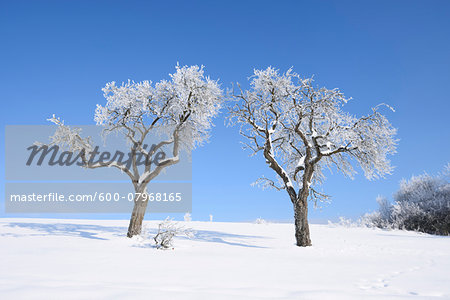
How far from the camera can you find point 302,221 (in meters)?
14.1

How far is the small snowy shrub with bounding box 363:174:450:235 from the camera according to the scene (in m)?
25.5

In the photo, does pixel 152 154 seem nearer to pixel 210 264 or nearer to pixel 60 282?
pixel 210 264

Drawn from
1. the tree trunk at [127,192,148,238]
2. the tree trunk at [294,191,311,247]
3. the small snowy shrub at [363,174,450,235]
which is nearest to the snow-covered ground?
the tree trunk at [127,192,148,238]

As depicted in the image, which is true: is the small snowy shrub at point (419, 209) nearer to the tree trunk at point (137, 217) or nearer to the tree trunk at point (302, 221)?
the tree trunk at point (302, 221)

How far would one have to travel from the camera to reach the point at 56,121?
14117 millimetres

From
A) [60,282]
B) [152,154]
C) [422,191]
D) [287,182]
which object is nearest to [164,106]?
[152,154]

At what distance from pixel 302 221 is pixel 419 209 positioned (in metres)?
17.2

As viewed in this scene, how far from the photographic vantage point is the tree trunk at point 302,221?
13.8 m

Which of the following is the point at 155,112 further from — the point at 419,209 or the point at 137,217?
the point at 419,209

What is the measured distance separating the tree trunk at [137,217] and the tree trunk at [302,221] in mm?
6538

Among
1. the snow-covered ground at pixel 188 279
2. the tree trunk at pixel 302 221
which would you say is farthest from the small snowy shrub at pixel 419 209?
the snow-covered ground at pixel 188 279

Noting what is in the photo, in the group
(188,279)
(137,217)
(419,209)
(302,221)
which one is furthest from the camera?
(419,209)

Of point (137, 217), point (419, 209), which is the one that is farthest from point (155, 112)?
point (419, 209)

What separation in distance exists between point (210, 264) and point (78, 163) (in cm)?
959
